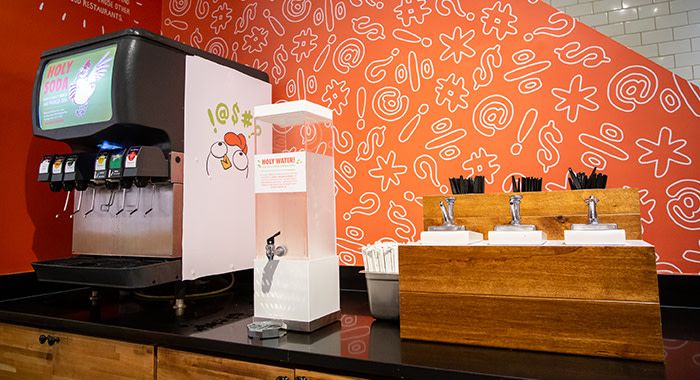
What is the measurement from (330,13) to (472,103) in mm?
898

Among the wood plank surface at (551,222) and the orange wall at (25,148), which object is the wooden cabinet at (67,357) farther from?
the wood plank surface at (551,222)

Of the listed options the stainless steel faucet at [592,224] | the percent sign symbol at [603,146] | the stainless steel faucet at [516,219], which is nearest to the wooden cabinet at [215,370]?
the stainless steel faucet at [516,219]

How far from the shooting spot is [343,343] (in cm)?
128

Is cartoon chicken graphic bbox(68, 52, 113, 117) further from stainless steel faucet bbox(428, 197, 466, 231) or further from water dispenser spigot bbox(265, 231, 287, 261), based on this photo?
stainless steel faucet bbox(428, 197, 466, 231)

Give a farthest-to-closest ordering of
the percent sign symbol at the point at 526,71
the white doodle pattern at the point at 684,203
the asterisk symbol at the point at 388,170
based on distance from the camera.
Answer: the asterisk symbol at the point at 388,170 < the percent sign symbol at the point at 526,71 < the white doodle pattern at the point at 684,203

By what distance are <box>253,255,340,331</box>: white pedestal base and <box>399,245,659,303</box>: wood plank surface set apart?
30cm

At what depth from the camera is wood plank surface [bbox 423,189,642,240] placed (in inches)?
54.9

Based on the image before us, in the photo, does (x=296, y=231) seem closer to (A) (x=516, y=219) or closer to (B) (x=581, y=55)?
(A) (x=516, y=219)

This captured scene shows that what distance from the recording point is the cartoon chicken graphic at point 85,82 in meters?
1.68

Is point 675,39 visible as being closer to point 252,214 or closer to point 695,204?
point 695,204

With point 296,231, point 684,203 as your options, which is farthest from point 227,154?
point 684,203

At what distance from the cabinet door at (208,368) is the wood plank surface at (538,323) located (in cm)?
40

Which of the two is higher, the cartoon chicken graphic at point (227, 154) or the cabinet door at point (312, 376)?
the cartoon chicken graphic at point (227, 154)

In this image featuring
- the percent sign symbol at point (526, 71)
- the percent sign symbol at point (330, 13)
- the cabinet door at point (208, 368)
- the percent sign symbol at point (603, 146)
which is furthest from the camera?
the percent sign symbol at point (330, 13)
